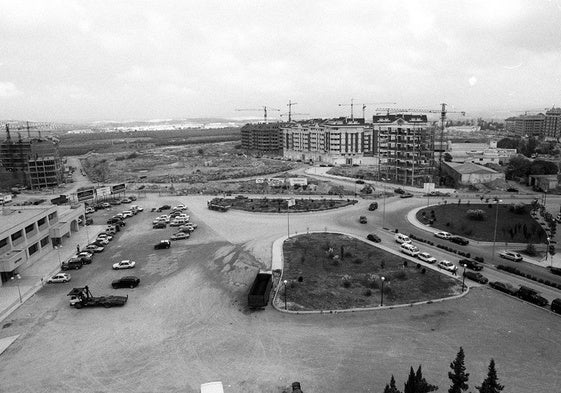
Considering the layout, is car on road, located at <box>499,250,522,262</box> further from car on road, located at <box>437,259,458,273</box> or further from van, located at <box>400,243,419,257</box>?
van, located at <box>400,243,419,257</box>

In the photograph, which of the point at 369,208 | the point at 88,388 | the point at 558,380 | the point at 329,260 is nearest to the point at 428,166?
the point at 369,208

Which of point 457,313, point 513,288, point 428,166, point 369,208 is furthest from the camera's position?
point 428,166

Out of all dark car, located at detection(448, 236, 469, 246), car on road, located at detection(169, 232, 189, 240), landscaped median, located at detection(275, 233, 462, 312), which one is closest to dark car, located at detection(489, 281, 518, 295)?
landscaped median, located at detection(275, 233, 462, 312)

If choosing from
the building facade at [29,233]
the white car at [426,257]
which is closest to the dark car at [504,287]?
the white car at [426,257]

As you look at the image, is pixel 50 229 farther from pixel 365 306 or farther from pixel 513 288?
pixel 513 288

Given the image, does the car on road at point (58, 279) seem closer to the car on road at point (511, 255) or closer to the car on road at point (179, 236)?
the car on road at point (179, 236)

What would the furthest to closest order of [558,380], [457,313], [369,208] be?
[369,208] → [457,313] → [558,380]
